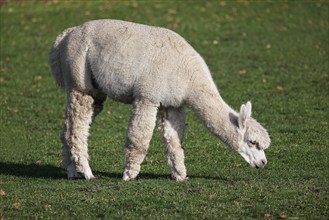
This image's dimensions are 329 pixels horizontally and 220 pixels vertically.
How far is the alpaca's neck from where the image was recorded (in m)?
11.5

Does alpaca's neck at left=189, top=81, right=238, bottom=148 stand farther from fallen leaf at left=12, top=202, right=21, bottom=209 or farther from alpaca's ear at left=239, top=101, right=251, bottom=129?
fallen leaf at left=12, top=202, right=21, bottom=209

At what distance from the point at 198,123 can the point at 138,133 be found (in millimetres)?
5521

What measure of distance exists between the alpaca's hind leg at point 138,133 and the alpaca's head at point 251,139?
130 cm

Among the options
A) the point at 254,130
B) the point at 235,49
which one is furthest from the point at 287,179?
the point at 235,49

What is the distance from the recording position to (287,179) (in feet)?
39.7

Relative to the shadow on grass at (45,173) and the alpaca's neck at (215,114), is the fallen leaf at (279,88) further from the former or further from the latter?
the alpaca's neck at (215,114)

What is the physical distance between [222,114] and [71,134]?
8.04 ft

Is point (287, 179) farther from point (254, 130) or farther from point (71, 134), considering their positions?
point (71, 134)

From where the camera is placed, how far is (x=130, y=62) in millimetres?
11805

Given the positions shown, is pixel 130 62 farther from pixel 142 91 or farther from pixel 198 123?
pixel 198 123

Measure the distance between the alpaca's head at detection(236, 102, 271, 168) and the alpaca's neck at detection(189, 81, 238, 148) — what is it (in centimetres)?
12

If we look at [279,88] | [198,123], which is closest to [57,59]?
[198,123]

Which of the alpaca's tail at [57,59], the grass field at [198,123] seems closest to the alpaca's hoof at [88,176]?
the grass field at [198,123]

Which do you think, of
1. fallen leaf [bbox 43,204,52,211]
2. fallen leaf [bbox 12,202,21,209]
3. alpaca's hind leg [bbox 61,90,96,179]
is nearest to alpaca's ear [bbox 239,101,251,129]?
alpaca's hind leg [bbox 61,90,96,179]
